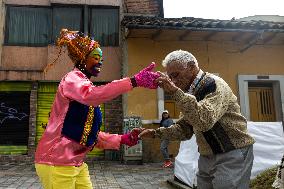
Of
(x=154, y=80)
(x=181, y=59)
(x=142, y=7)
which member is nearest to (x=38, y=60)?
(x=142, y=7)

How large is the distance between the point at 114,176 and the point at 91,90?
21.5ft

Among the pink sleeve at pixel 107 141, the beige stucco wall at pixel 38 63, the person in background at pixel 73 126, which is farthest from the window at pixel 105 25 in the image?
the person in background at pixel 73 126

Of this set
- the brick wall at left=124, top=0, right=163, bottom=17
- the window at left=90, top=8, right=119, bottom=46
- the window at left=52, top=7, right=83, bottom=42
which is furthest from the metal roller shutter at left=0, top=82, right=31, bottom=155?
the brick wall at left=124, top=0, right=163, bottom=17

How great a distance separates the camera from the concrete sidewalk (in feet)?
24.4

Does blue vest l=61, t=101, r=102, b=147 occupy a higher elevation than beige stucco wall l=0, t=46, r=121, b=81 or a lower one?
lower

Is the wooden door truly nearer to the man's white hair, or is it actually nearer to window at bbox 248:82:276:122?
window at bbox 248:82:276:122

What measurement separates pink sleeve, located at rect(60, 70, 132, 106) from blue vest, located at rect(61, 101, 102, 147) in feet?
0.41

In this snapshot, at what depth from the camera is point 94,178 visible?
27.3 feet

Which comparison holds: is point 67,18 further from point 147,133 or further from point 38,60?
point 147,133

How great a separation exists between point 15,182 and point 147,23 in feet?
20.0

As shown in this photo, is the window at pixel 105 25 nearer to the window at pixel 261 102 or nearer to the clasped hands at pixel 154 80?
the window at pixel 261 102

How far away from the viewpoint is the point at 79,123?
264 cm

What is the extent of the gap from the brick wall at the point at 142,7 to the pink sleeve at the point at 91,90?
12.0m

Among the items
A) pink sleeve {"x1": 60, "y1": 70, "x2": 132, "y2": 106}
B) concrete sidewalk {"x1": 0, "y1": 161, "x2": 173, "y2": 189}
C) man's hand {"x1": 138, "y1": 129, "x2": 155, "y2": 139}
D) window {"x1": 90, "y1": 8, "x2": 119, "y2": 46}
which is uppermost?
A: window {"x1": 90, "y1": 8, "x2": 119, "y2": 46}
